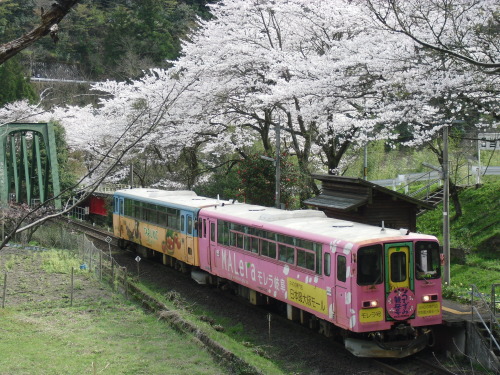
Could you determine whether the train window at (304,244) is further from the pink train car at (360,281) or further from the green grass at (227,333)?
the green grass at (227,333)

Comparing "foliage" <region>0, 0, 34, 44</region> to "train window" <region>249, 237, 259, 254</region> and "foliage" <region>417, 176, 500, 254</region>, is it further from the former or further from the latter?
"train window" <region>249, 237, 259, 254</region>

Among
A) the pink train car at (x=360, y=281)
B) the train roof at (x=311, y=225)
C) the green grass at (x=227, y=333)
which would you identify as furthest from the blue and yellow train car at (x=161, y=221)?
the pink train car at (x=360, y=281)

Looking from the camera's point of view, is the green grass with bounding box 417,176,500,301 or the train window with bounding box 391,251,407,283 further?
the green grass with bounding box 417,176,500,301

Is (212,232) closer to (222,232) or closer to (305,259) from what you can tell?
(222,232)

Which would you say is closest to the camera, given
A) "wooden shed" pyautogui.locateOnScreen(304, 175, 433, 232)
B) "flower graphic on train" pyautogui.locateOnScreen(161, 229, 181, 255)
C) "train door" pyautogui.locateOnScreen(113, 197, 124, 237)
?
"wooden shed" pyautogui.locateOnScreen(304, 175, 433, 232)

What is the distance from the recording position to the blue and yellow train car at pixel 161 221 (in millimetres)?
17734

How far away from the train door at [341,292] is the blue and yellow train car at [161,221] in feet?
22.2

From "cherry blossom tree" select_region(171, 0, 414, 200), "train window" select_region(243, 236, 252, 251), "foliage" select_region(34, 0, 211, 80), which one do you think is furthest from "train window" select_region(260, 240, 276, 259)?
"foliage" select_region(34, 0, 211, 80)

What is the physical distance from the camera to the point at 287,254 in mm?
12766

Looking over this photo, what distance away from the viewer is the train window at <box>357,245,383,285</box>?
10.7 m

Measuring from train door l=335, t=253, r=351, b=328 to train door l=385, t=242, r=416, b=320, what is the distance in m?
0.71

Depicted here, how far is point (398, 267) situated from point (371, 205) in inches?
157

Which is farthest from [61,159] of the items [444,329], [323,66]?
[444,329]

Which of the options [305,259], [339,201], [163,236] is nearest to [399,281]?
[305,259]
